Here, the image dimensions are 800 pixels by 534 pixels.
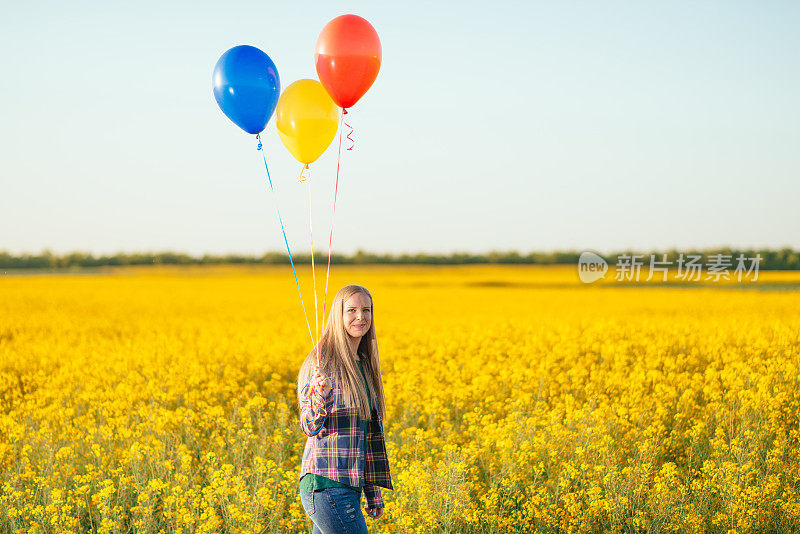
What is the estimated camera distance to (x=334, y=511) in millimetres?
3078

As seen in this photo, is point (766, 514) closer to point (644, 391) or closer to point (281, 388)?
point (644, 391)

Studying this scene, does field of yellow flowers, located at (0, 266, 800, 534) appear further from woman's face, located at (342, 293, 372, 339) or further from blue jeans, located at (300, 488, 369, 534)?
woman's face, located at (342, 293, 372, 339)

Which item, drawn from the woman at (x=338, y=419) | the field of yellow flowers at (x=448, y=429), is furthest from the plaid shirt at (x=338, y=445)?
the field of yellow flowers at (x=448, y=429)

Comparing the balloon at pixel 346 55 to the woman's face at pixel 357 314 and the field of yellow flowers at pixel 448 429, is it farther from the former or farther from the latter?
the field of yellow flowers at pixel 448 429

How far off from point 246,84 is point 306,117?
0.48 m

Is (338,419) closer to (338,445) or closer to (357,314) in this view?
(338,445)

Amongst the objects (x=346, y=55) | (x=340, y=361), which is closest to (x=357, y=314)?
(x=340, y=361)

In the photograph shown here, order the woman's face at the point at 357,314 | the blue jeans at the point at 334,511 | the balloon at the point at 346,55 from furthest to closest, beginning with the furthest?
the balloon at the point at 346,55, the woman's face at the point at 357,314, the blue jeans at the point at 334,511

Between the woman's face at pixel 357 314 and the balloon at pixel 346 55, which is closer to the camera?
the woman's face at pixel 357 314

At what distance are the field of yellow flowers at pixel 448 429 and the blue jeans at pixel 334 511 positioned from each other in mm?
1673

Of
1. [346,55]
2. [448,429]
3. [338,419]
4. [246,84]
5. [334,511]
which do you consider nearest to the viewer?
[334,511]

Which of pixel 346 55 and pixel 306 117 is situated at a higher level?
pixel 346 55

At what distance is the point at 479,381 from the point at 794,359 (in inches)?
192

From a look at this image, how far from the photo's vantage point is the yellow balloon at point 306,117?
16.2 feet
